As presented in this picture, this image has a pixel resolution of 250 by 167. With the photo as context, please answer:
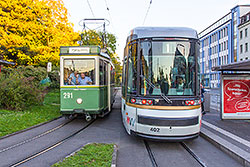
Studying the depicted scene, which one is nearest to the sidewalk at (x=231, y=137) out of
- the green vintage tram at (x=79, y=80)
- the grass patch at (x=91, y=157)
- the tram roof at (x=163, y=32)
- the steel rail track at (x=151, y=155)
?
the steel rail track at (x=151, y=155)

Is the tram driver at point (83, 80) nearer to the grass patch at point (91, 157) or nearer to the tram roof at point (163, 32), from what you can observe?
the tram roof at point (163, 32)

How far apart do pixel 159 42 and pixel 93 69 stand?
367cm

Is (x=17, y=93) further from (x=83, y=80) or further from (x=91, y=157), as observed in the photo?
(x=91, y=157)

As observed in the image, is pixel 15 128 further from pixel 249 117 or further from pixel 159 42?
pixel 249 117

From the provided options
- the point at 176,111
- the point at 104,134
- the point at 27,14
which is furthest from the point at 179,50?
the point at 27,14

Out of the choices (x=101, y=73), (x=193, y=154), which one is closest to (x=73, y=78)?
(x=101, y=73)

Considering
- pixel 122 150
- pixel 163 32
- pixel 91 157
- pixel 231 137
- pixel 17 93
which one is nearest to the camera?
pixel 91 157

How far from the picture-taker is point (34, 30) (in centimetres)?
1734

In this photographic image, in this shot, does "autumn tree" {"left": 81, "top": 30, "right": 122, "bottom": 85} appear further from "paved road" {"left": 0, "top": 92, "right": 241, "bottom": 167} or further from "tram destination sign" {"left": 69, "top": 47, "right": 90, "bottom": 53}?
"paved road" {"left": 0, "top": 92, "right": 241, "bottom": 167}

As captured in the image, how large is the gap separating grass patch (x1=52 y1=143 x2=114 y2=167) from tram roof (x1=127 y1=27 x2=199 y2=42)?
323 centimetres

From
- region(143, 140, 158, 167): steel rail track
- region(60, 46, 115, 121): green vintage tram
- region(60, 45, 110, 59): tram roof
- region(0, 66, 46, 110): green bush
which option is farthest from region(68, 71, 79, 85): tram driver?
region(143, 140, 158, 167): steel rail track

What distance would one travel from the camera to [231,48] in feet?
156

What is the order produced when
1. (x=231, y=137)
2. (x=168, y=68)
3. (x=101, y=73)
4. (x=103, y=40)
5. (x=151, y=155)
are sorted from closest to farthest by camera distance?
(x=151, y=155) < (x=168, y=68) < (x=231, y=137) < (x=101, y=73) < (x=103, y=40)

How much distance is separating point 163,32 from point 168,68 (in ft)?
3.50
